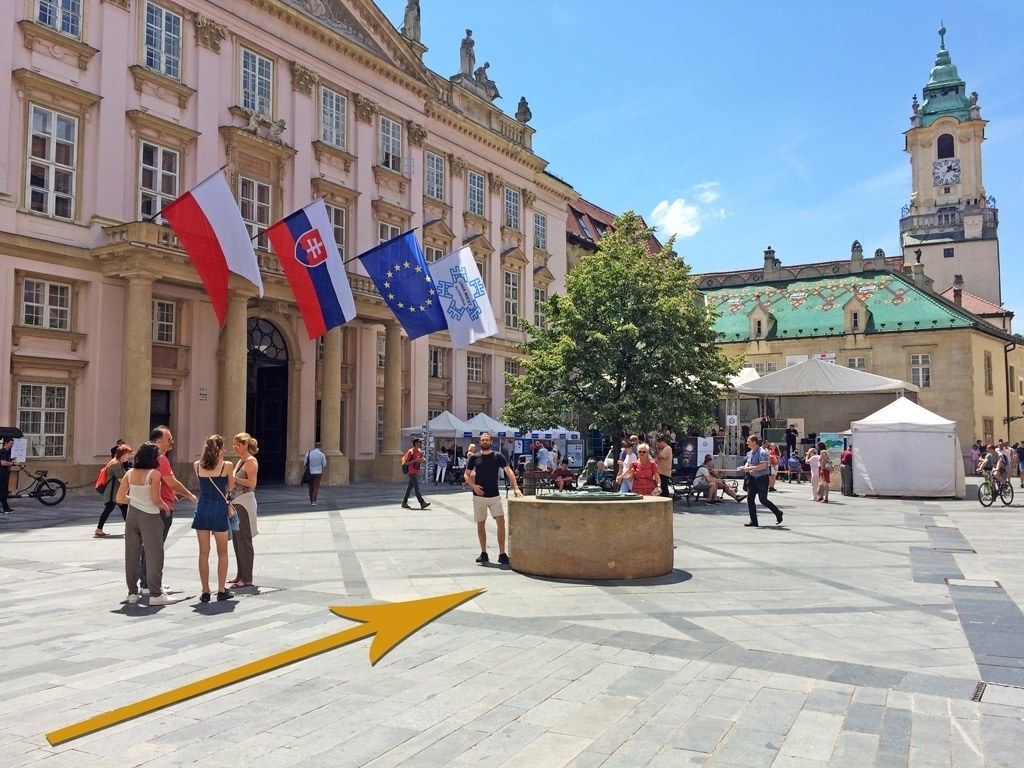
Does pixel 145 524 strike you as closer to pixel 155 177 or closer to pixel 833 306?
→ pixel 155 177

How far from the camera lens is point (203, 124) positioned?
26.0 meters

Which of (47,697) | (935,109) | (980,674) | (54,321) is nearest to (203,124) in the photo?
(54,321)

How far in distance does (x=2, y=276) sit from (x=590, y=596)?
19029 millimetres

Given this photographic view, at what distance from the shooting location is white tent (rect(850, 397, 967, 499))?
25.2 meters

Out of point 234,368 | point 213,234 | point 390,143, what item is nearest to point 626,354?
point 234,368

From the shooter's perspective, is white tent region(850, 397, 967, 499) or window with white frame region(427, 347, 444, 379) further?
window with white frame region(427, 347, 444, 379)

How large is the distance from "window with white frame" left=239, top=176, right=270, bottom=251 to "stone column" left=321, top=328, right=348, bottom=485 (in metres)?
4.06

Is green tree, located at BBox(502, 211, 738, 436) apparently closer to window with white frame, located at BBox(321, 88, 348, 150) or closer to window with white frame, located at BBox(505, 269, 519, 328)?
window with white frame, located at BBox(321, 88, 348, 150)

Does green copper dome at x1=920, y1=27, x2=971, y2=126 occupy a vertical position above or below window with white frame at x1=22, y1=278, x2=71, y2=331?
above

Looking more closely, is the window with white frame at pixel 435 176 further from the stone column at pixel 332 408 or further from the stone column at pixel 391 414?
the stone column at pixel 332 408

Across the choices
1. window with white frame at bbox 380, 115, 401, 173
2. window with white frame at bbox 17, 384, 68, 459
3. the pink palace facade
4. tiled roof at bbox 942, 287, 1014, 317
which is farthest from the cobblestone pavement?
tiled roof at bbox 942, 287, 1014, 317

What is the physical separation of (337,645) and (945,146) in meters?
97.3

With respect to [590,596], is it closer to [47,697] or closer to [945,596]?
[945,596]

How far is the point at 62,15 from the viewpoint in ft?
74.1
